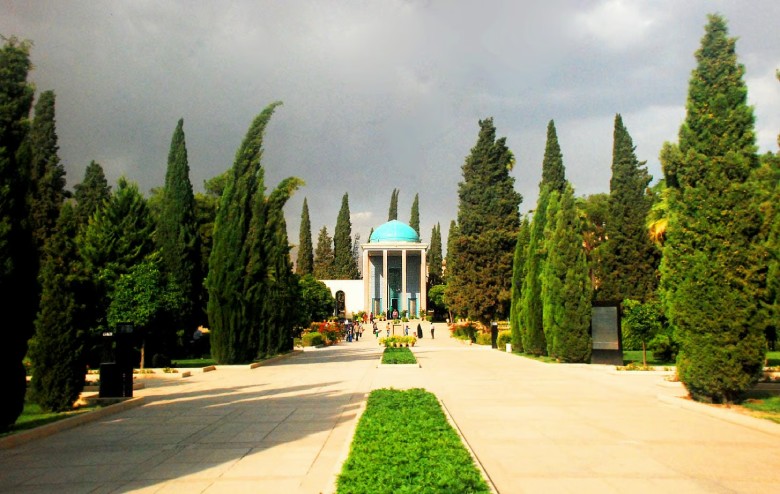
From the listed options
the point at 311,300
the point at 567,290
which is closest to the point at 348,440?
the point at 567,290

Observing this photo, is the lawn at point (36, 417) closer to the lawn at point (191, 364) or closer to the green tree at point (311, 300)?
the lawn at point (191, 364)

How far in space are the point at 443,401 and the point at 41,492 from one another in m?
7.68

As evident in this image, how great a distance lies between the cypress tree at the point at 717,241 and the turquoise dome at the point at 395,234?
65.7 meters

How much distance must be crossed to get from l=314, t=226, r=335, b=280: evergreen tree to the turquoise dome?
9.77 meters

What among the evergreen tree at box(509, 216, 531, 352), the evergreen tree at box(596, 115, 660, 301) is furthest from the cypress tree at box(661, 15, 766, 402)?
the evergreen tree at box(596, 115, 660, 301)

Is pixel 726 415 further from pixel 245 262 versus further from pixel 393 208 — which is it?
pixel 393 208

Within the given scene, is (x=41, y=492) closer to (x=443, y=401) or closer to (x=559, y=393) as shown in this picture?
(x=443, y=401)

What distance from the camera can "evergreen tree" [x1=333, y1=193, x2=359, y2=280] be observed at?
A: 8438 cm

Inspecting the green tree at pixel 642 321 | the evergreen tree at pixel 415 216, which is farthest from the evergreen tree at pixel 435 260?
the green tree at pixel 642 321

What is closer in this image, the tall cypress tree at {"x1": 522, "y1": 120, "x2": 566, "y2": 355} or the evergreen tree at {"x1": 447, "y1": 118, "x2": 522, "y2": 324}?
the tall cypress tree at {"x1": 522, "y1": 120, "x2": 566, "y2": 355}

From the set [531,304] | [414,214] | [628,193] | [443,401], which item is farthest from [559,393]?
[414,214]

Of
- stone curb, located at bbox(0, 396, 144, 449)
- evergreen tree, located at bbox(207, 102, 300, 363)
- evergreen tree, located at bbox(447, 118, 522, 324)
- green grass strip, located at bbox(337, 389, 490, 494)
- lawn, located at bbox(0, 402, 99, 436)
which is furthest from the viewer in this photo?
evergreen tree, located at bbox(447, 118, 522, 324)

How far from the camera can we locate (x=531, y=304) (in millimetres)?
27188

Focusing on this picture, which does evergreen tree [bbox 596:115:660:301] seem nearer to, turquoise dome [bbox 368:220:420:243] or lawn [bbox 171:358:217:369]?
lawn [bbox 171:358:217:369]
